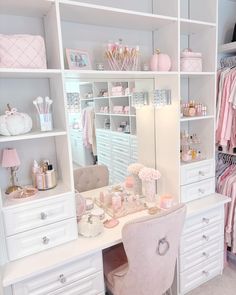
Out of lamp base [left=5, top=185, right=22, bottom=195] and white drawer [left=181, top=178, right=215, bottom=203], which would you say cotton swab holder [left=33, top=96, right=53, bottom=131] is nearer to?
lamp base [left=5, top=185, right=22, bottom=195]

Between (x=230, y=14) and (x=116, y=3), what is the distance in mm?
1203

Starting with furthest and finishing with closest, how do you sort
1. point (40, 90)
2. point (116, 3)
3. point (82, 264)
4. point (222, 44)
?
1. point (222, 44)
2. point (116, 3)
3. point (40, 90)
4. point (82, 264)

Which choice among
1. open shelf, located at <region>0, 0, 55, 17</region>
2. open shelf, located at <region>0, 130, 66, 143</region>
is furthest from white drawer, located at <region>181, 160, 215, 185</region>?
open shelf, located at <region>0, 0, 55, 17</region>

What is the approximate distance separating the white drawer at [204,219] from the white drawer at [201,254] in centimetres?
18

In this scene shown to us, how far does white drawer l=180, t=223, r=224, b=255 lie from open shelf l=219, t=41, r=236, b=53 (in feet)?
4.92

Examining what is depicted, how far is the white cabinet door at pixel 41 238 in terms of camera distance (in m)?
1.36

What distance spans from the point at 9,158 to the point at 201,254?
1.59 meters

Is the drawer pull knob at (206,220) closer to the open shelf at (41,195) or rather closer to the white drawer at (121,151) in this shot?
the white drawer at (121,151)

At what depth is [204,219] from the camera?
1.95m

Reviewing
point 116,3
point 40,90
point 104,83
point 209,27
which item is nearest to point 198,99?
point 209,27

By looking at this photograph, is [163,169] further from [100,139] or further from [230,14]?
[230,14]

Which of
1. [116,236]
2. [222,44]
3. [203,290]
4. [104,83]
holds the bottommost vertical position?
[203,290]

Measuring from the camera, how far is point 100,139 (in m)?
1.93

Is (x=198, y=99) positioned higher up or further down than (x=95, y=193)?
higher up
